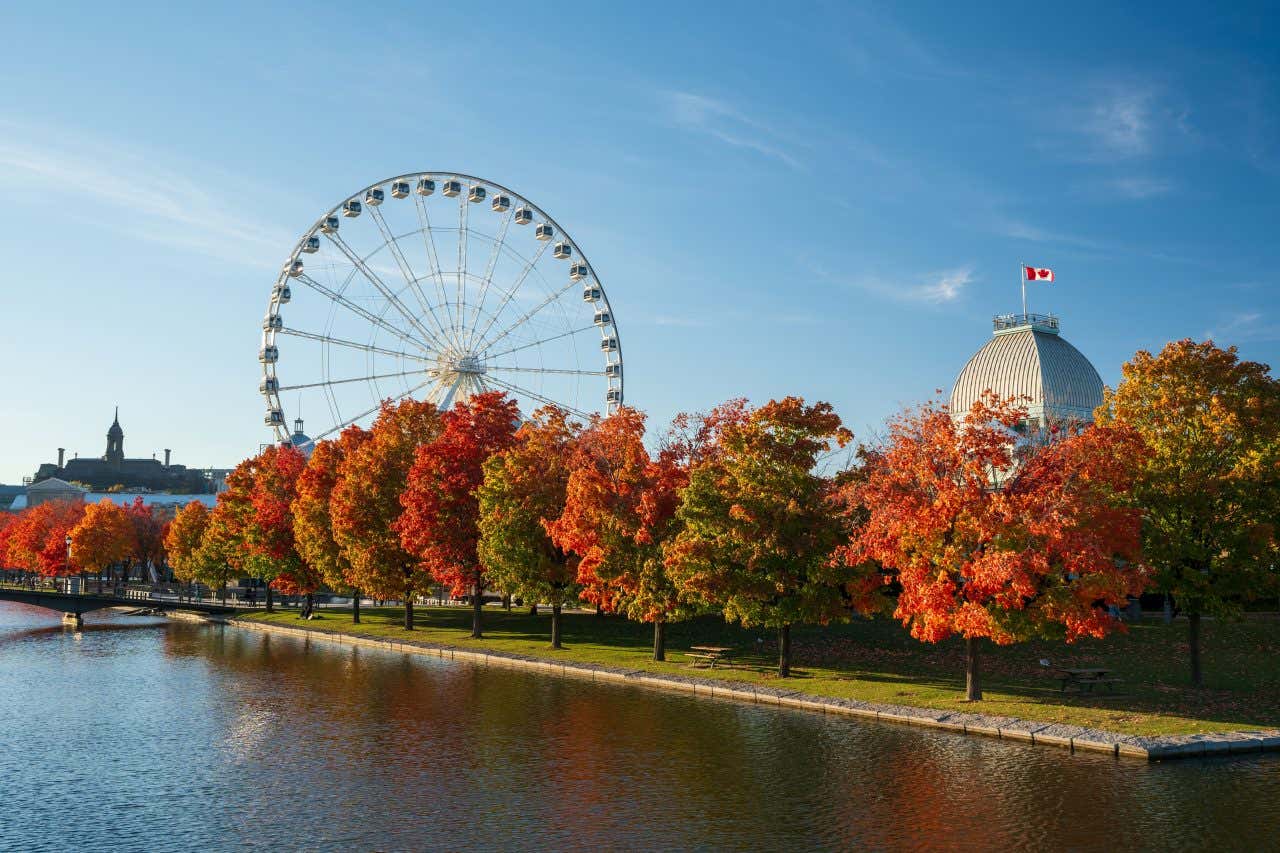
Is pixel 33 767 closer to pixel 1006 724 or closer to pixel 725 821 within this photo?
pixel 725 821

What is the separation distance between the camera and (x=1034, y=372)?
9162cm

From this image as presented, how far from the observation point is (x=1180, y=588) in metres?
36.1

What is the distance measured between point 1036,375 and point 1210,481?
191 ft

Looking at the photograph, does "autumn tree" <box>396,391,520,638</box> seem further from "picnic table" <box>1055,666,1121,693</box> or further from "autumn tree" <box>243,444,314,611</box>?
"picnic table" <box>1055,666,1121,693</box>

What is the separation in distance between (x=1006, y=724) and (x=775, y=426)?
14586 millimetres

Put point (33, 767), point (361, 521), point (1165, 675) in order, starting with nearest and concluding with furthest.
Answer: point (33, 767)
point (1165, 675)
point (361, 521)

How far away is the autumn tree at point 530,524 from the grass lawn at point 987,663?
119 inches

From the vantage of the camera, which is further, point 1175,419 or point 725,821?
point 1175,419

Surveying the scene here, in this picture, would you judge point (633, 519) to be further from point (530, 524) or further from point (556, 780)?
point (556, 780)

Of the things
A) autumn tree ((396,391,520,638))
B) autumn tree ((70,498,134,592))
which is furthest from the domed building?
autumn tree ((70,498,134,592))

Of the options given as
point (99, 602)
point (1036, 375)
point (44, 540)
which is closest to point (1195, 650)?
point (1036, 375)

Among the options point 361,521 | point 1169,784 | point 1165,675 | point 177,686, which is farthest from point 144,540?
point 1169,784

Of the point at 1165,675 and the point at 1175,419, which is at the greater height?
the point at 1175,419

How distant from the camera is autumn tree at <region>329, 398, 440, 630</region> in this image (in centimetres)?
6253
